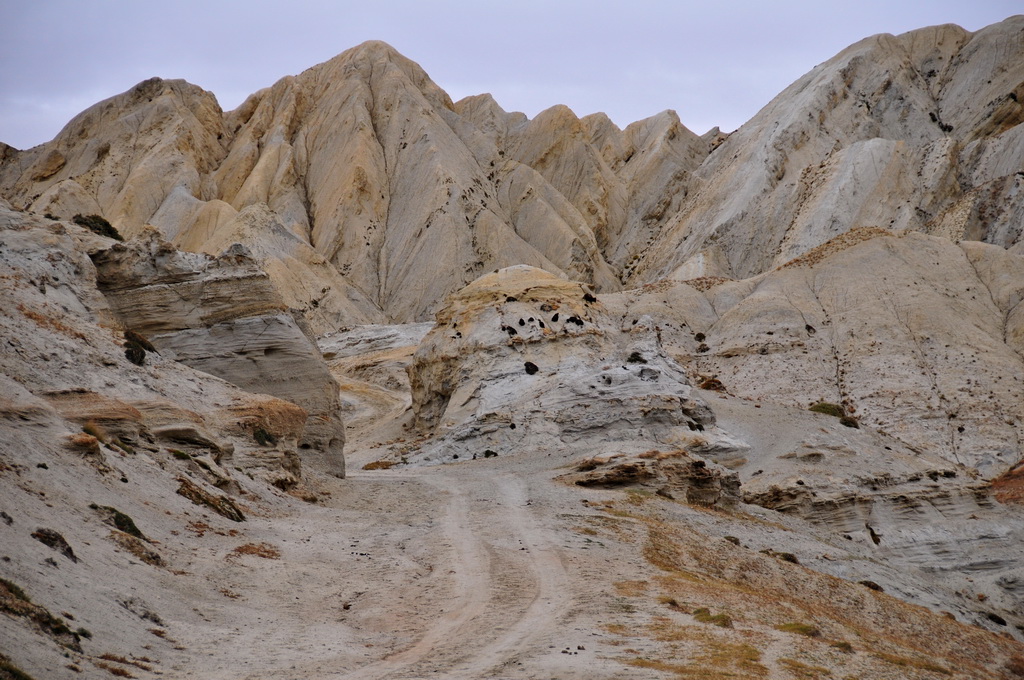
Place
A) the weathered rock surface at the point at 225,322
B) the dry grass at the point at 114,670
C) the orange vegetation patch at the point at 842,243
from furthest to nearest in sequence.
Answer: the orange vegetation patch at the point at 842,243 < the weathered rock surface at the point at 225,322 < the dry grass at the point at 114,670

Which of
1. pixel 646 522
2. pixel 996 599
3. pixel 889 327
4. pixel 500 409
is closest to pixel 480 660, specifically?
pixel 646 522

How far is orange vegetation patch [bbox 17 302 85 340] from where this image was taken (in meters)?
27.9

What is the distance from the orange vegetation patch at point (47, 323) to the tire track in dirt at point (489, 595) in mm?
12516

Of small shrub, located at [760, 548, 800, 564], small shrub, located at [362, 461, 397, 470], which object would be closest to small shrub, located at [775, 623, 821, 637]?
small shrub, located at [760, 548, 800, 564]

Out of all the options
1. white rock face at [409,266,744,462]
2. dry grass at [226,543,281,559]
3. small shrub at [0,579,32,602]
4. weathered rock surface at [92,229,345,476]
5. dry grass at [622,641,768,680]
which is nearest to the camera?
small shrub at [0,579,32,602]

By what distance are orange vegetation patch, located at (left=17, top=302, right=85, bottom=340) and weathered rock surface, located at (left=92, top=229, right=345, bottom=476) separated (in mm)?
7565

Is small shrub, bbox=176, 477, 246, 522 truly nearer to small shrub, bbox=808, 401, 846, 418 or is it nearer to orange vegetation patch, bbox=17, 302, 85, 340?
orange vegetation patch, bbox=17, 302, 85, 340

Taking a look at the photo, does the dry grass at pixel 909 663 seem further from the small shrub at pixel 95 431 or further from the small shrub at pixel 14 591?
the small shrub at pixel 95 431

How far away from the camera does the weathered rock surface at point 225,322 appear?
3700 centimetres

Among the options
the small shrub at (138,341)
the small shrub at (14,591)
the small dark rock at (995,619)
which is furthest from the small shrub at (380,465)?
the small shrub at (14,591)

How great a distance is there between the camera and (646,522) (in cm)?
3050

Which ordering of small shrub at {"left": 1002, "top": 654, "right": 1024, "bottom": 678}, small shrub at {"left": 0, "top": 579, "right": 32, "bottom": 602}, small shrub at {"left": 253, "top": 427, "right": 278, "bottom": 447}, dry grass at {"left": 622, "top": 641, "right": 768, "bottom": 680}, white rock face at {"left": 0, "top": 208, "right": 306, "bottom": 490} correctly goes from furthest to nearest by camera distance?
small shrub at {"left": 253, "top": 427, "right": 278, "bottom": 447}
small shrub at {"left": 1002, "top": 654, "right": 1024, "bottom": 678}
white rock face at {"left": 0, "top": 208, "right": 306, "bottom": 490}
dry grass at {"left": 622, "top": 641, "right": 768, "bottom": 680}
small shrub at {"left": 0, "top": 579, "right": 32, "bottom": 602}

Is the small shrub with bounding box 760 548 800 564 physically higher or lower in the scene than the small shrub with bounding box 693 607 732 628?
lower

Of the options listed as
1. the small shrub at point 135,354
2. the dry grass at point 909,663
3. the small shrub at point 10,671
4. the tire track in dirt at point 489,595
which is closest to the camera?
the small shrub at point 10,671
